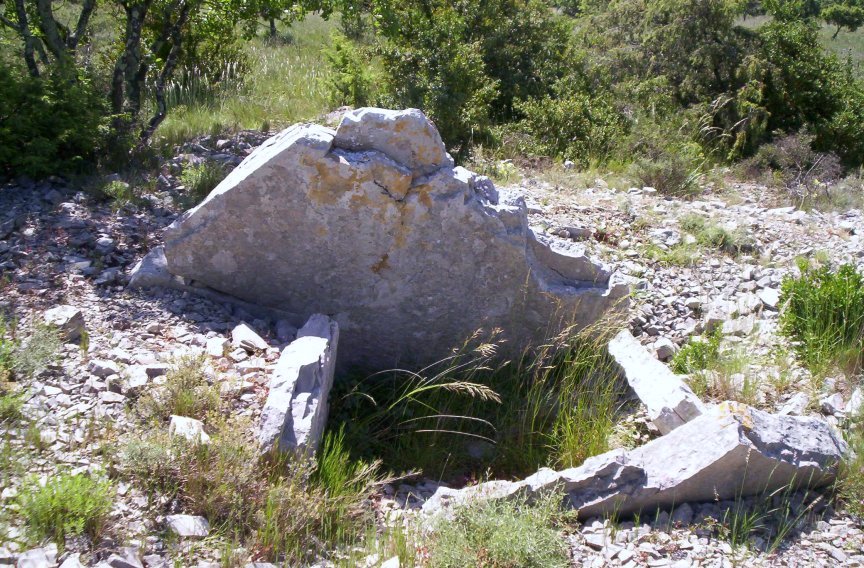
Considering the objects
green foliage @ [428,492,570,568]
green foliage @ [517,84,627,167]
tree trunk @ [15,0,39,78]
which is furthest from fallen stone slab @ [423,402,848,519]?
green foliage @ [517,84,627,167]

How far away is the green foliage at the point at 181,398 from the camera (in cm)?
336

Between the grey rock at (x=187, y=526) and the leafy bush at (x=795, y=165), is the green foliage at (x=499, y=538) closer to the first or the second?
the grey rock at (x=187, y=526)

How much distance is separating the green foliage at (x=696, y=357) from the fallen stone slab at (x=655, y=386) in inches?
10.6

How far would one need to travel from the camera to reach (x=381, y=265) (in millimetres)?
4340

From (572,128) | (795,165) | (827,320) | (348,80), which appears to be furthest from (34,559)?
→ (795,165)

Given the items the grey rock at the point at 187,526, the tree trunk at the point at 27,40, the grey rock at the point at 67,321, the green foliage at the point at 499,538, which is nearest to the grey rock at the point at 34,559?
the grey rock at the point at 187,526

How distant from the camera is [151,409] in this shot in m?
3.35

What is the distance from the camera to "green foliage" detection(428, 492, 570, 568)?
2.88 m

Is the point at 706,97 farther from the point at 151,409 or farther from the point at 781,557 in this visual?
the point at 151,409

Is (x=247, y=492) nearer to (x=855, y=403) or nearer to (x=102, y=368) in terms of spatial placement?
(x=102, y=368)

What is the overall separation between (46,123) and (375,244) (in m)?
3.09

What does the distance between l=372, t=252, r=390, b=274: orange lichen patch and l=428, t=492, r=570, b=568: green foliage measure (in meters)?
1.63

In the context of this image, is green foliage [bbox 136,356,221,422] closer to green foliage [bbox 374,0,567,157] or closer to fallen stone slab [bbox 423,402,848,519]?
fallen stone slab [bbox 423,402,848,519]

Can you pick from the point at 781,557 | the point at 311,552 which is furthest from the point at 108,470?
the point at 781,557
